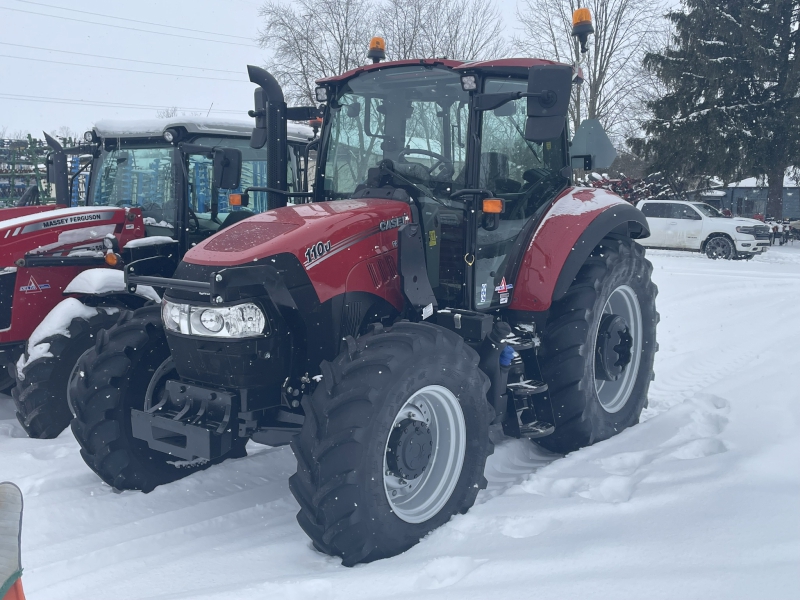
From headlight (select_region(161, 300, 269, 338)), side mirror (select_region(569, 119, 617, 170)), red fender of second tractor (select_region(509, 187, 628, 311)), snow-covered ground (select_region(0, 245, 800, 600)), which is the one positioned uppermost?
side mirror (select_region(569, 119, 617, 170))

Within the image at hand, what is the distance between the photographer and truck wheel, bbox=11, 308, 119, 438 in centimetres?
496

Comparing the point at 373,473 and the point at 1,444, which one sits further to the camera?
the point at 1,444

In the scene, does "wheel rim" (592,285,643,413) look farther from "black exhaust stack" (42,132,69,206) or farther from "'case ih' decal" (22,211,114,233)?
"black exhaust stack" (42,132,69,206)

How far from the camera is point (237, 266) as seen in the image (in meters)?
3.18

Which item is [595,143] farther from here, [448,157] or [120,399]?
[120,399]

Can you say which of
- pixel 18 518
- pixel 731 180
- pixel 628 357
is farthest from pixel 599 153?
pixel 731 180

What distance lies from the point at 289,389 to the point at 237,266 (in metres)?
0.63

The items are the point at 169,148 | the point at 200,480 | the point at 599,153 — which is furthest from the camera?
the point at 169,148

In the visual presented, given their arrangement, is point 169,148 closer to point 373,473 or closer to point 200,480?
point 200,480

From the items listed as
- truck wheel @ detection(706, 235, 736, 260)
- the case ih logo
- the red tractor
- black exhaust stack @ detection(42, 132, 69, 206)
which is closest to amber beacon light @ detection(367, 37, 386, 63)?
the red tractor

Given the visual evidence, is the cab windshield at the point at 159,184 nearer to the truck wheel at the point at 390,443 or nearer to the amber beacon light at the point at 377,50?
the amber beacon light at the point at 377,50

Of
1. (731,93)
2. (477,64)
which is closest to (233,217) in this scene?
(477,64)

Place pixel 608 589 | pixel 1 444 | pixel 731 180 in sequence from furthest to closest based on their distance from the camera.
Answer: pixel 731 180 → pixel 1 444 → pixel 608 589

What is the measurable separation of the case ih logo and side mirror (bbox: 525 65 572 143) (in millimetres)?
3920
